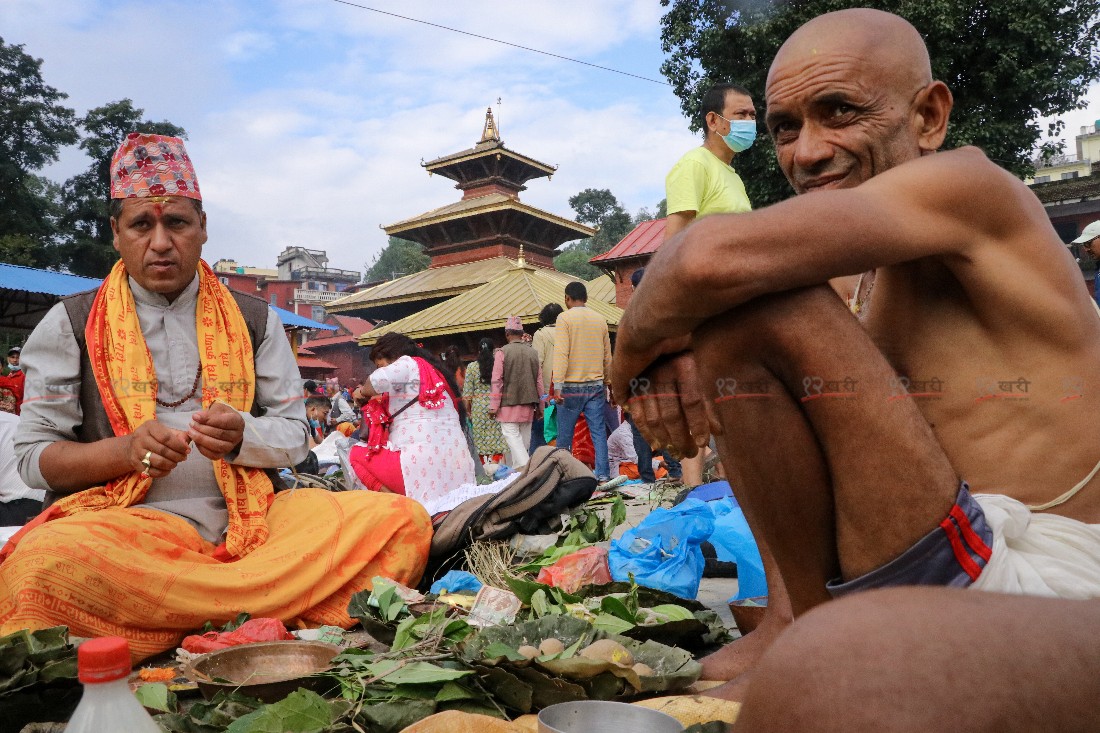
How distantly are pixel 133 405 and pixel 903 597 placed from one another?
2.70m

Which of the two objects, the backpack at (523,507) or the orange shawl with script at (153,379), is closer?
the orange shawl with script at (153,379)

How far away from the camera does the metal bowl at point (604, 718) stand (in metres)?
1.45

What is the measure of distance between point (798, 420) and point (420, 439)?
4.18 metres

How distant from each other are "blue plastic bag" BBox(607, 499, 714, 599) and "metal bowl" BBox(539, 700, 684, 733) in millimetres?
1274

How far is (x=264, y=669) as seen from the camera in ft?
6.90

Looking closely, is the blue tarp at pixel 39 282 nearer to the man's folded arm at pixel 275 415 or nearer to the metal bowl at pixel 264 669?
the man's folded arm at pixel 275 415

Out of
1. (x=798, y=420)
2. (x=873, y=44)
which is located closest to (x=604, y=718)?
(x=798, y=420)

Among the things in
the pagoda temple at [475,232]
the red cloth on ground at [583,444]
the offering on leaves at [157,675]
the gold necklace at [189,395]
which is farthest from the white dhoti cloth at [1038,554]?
the pagoda temple at [475,232]

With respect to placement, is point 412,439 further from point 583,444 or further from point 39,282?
point 39,282

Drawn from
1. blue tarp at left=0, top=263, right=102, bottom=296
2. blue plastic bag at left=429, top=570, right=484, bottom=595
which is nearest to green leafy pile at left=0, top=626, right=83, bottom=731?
blue plastic bag at left=429, top=570, right=484, bottom=595

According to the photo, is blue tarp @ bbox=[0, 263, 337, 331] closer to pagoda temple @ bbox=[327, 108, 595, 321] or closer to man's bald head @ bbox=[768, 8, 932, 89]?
pagoda temple @ bbox=[327, 108, 595, 321]

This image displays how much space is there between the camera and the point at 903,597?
60cm

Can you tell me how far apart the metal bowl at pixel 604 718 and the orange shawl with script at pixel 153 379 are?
170 centimetres

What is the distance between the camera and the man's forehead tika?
277cm
